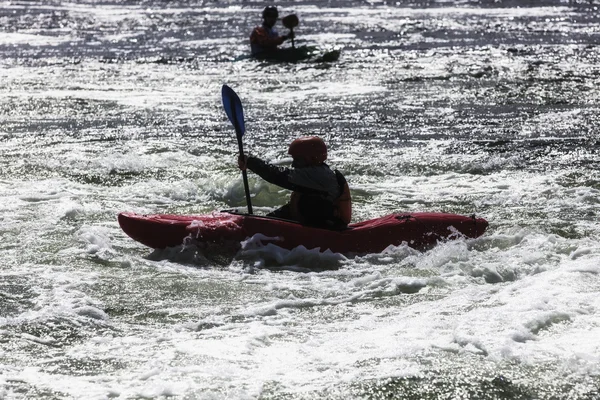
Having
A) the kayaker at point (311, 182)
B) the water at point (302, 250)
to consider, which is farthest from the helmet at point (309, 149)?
the water at point (302, 250)

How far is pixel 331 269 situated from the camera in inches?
292

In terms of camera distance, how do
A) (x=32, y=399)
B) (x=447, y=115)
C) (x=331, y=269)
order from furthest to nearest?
(x=447, y=115) < (x=331, y=269) < (x=32, y=399)

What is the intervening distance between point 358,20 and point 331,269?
17.1 m

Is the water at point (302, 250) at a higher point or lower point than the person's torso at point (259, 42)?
lower

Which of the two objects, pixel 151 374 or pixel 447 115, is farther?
pixel 447 115

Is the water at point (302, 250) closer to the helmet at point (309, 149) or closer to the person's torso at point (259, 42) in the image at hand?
the person's torso at point (259, 42)

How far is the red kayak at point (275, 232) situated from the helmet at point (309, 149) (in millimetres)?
549

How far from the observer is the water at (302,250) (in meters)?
5.50

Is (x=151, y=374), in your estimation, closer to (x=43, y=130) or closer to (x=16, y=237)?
(x=16, y=237)

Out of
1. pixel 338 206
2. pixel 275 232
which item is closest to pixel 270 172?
pixel 275 232

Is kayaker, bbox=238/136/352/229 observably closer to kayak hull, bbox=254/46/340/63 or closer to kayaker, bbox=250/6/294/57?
kayak hull, bbox=254/46/340/63

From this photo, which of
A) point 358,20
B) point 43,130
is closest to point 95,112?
point 43,130

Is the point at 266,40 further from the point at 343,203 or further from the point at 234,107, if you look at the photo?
the point at 343,203

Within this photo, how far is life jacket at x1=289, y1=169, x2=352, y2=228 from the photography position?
7648 mm
